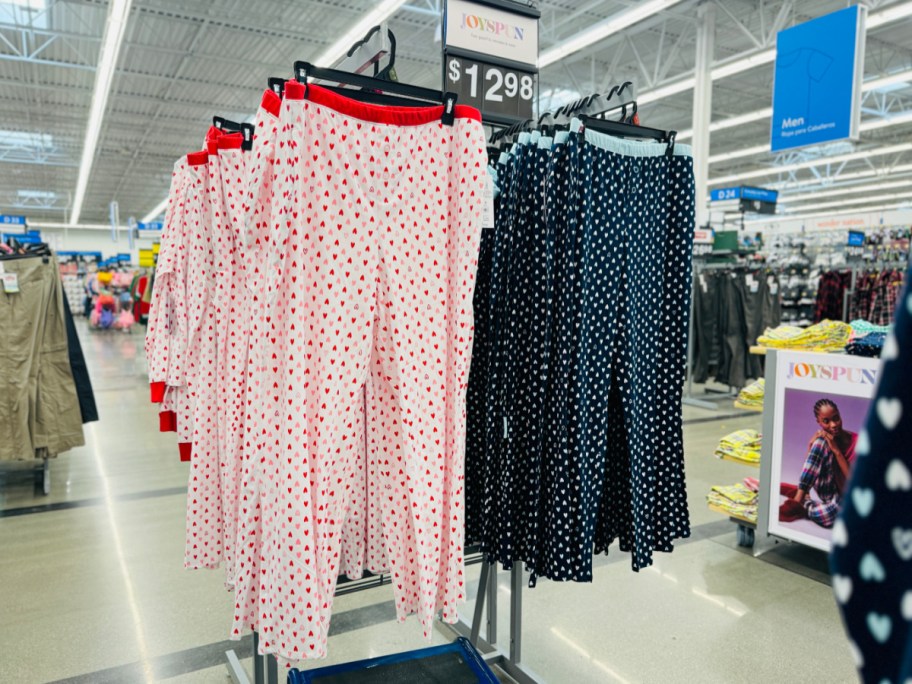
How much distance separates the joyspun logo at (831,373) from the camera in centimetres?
277

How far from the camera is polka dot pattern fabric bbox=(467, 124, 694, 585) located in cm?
176

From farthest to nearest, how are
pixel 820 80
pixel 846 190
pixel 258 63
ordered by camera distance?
pixel 846 190 < pixel 258 63 < pixel 820 80

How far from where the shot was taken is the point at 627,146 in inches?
72.3

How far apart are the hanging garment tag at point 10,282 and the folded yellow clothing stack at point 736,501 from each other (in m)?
4.50

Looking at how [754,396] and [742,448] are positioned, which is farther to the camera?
[754,396]

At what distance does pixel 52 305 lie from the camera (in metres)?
4.07

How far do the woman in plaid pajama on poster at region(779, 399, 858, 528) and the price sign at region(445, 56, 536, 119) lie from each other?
200cm

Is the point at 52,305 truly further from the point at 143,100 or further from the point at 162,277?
the point at 143,100

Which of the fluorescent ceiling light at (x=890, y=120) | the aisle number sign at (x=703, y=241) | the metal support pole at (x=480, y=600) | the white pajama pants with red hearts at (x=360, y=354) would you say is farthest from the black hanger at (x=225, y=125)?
the fluorescent ceiling light at (x=890, y=120)

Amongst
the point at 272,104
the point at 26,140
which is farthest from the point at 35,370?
the point at 26,140

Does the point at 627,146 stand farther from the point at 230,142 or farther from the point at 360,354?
the point at 230,142

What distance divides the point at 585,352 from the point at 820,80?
17.7ft

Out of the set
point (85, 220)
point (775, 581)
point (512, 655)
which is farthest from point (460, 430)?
point (85, 220)

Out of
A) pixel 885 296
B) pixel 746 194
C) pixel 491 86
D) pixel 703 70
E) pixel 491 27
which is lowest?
pixel 885 296
